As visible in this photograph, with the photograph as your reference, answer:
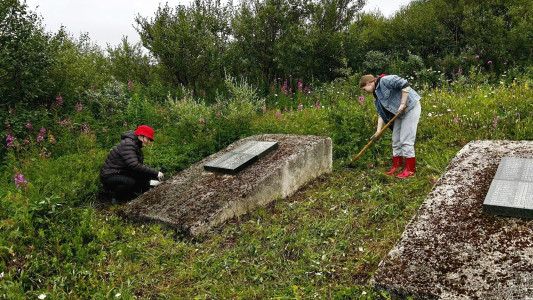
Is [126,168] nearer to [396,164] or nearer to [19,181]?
[19,181]

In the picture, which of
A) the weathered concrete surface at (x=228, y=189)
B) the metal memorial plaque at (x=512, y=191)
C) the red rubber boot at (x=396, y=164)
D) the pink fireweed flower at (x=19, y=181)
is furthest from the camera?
the red rubber boot at (x=396, y=164)

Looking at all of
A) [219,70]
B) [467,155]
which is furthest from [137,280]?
[219,70]

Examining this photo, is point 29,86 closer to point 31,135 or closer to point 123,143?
point 31,135

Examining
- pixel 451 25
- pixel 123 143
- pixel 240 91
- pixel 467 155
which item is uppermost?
pixel 451 25

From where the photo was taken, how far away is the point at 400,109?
5.27m

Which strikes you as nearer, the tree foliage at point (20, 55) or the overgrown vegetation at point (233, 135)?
the overgrown vegetation at point (233, 135)

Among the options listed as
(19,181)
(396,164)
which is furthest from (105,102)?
(396,164)

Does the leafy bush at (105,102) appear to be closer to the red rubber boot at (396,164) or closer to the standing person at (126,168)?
the standing person at (126,168)

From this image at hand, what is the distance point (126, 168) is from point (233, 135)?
2305 millimetres

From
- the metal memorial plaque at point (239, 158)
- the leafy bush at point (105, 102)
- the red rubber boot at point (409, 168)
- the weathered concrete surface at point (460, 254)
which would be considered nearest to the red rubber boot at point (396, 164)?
the red rubber boot at point (409, 168)

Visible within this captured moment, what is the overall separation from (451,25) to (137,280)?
14.8 metres

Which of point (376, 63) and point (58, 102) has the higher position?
point (376, 63)

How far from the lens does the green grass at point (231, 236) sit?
3.24 m

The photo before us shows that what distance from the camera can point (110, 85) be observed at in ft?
31.6
